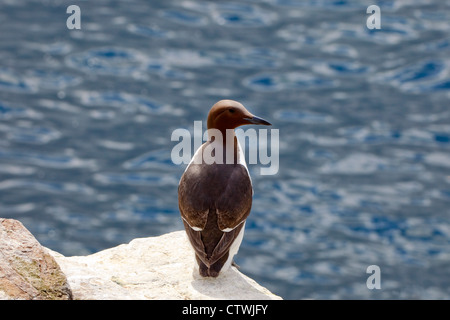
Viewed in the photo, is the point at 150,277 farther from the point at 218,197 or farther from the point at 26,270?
the point at 26,270

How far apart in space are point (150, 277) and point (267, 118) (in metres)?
9.46

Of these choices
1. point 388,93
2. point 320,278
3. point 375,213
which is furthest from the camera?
point 388,93

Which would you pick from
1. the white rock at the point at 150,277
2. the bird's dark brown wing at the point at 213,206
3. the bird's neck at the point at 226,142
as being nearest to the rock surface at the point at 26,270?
the white rock at the point at 150,277

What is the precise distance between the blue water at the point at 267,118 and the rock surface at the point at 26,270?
7.46 m

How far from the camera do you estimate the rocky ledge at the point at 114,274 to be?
696cm

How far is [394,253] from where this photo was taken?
589 inches

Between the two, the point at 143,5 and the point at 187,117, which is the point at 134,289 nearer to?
the point at 187,117

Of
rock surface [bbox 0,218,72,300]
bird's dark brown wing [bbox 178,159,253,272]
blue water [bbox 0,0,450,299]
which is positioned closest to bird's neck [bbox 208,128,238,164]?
bird's dark brown wing [bbox 178,159,253,272]

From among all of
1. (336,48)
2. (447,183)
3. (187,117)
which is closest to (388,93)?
(336,48)

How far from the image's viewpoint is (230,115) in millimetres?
7707

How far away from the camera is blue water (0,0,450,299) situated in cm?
1502

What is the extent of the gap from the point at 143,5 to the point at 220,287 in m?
14.0

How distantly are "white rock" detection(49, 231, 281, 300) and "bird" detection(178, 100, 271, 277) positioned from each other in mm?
196

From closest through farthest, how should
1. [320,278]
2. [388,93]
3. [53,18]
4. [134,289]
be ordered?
[134,289]
[320,278]
[388,93]
[53,18]
